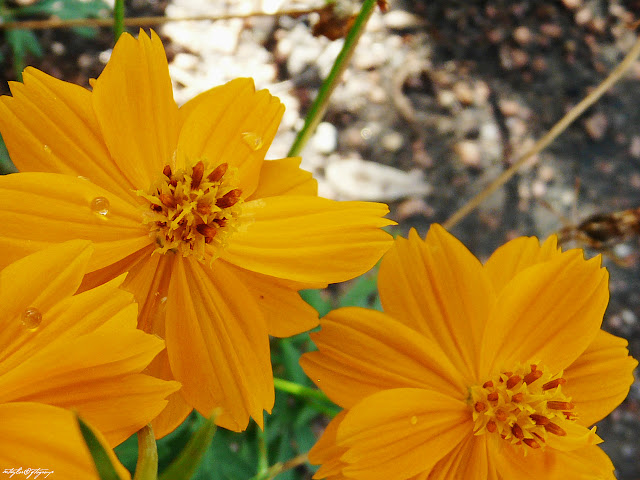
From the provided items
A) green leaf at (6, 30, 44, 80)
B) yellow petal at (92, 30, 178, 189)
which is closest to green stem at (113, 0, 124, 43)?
yellow petal at (92, 30, 178, 189)

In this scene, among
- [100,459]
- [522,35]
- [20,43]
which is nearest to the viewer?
[100,459]

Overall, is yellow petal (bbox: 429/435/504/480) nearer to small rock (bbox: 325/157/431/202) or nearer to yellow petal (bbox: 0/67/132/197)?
yellow petal (bbox: 0/67/132/197)

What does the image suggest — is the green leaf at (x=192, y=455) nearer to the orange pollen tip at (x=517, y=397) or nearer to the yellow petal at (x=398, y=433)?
the yellow petal at (x=398, y=433)

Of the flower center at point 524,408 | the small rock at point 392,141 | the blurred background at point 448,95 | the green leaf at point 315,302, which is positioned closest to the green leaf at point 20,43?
the blurred background at point 448,95

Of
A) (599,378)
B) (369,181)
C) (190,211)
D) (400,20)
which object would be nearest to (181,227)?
(190,211)

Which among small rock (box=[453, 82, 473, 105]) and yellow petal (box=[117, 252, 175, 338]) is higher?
small rock (box=[453, 82, 473, 105])

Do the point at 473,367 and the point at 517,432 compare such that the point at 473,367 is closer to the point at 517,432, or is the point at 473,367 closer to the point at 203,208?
the point at 517,432
